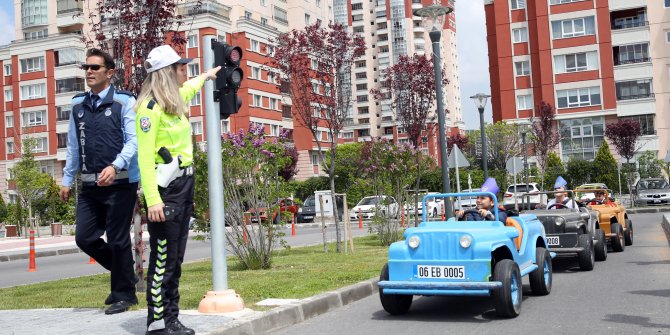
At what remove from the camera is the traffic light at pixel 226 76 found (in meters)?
7.00

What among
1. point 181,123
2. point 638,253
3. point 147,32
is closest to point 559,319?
point 181,123

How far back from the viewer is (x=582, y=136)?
58.6m

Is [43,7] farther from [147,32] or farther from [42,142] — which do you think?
[147,32]

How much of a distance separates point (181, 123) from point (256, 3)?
6318 cm

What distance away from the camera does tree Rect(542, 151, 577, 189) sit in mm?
53156

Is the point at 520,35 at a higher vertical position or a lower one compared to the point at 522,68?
higher

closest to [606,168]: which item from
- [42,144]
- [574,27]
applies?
[574,27]

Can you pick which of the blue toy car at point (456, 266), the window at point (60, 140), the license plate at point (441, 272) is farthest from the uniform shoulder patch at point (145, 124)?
the window at point (60, 140)

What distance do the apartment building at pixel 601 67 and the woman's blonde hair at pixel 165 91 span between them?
2208 inches

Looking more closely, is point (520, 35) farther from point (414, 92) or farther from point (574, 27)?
point (414, 92)

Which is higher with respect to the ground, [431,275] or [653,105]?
[653,105]

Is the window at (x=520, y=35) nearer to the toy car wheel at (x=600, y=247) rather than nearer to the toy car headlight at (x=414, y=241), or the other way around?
the toy car wheel at (x=600, y=247)

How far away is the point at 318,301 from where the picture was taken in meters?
8.04

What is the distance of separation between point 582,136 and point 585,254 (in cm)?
5025
